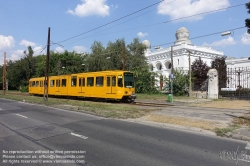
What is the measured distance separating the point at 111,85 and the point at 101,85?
156 cm

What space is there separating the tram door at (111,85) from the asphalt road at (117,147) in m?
12.0

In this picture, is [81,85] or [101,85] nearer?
[101,85]

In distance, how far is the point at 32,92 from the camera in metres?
41.0

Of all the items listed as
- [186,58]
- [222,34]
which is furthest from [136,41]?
[222,34]

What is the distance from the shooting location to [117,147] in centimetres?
650

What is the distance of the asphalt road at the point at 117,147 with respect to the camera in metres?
5.39

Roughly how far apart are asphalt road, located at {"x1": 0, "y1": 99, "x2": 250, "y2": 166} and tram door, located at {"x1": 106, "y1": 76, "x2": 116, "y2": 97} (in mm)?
11976

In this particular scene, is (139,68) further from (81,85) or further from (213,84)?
(81,85)

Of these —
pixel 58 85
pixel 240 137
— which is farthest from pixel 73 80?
pixel 240 137

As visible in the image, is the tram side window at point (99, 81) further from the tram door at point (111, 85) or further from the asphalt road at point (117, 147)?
the asphalt road at point (117, 147)

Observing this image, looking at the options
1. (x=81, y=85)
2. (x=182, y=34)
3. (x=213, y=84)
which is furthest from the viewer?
(x=182, y=34)

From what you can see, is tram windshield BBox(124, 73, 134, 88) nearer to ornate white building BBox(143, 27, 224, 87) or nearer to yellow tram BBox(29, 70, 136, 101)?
yellow tram BBox(29, 70, 136, 101)

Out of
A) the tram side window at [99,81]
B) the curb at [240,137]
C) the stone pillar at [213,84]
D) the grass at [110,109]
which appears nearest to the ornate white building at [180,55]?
the stone pillar at [213,84]

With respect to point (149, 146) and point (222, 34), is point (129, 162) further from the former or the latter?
point (222, 34)
